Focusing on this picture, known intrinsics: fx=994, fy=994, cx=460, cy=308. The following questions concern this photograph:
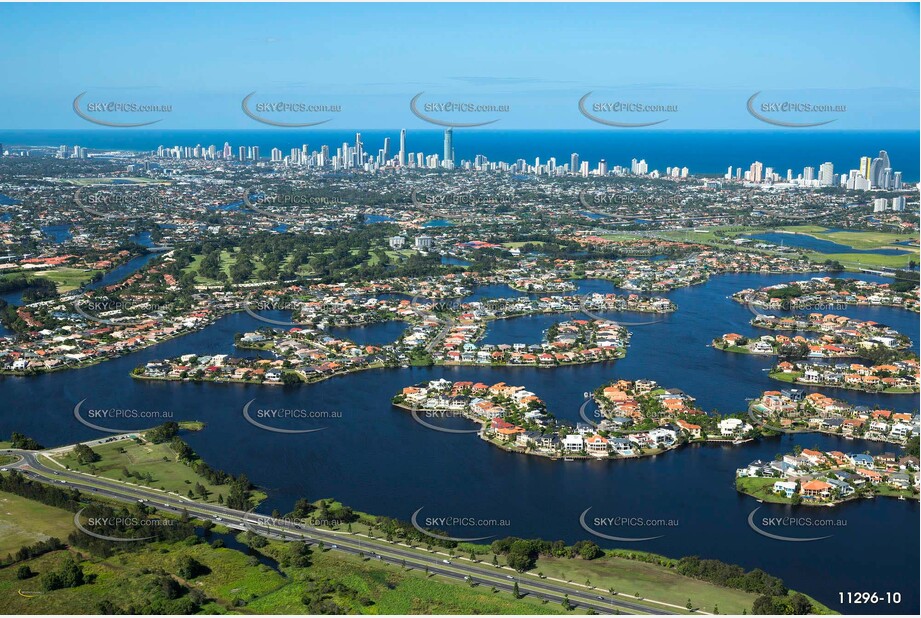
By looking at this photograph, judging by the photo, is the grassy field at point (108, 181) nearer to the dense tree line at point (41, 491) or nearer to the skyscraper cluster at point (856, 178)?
the skyscraper cluster at point (856, 178)

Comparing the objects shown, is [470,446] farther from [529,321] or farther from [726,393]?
[529,321]

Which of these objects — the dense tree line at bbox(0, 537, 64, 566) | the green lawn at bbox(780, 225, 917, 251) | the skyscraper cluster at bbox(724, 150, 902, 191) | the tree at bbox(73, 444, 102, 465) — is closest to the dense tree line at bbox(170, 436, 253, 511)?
the tree at bbox(73, 444, 102, 465)

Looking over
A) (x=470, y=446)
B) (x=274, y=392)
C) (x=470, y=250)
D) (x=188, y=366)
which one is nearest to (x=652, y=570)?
(x=470, y=446)

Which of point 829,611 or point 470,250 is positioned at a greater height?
point 470,250

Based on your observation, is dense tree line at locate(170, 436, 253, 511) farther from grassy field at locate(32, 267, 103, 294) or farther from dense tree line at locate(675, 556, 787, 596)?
grassy field at locate(32, 267, 103, 294)

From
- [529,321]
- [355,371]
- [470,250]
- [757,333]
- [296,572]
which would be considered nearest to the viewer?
[296,572]

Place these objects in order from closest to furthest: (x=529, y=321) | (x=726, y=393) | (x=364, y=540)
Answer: (x=364, y=540), (x=726, y=393), (x=529, y=321)

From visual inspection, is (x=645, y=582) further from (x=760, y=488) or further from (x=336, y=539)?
(x=336, y=539)
